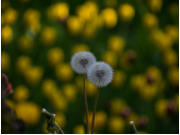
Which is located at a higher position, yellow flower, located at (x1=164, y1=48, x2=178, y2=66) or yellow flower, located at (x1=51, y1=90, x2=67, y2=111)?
yellow flower, located at (x1=164, y1=48, x2=178, y2=66)

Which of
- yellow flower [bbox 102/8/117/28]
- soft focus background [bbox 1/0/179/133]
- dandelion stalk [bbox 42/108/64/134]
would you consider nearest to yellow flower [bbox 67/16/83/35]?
soft focus background [bbox 1/0/179/133]

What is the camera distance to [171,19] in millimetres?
2057

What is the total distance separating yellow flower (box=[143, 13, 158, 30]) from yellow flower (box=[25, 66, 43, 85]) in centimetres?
59

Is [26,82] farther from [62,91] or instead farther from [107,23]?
[107,23]

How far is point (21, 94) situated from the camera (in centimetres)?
159

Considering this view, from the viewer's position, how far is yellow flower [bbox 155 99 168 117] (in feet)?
5.08

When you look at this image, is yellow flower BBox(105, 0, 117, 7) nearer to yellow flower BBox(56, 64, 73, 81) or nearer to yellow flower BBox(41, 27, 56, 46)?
yellow flower BBox(41, 27, 56, 46)

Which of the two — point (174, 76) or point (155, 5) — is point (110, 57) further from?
point (155, 5)

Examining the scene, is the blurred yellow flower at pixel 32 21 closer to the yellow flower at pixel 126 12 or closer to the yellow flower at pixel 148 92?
the yellow flower at pixel 126 12

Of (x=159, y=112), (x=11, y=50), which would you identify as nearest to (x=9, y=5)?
(x=11, y=50)

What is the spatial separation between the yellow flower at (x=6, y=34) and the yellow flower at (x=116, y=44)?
47cm

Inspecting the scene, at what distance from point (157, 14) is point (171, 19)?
9 centimetres

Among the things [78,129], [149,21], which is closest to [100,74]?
[78,129]

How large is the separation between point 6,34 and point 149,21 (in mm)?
A: 697
